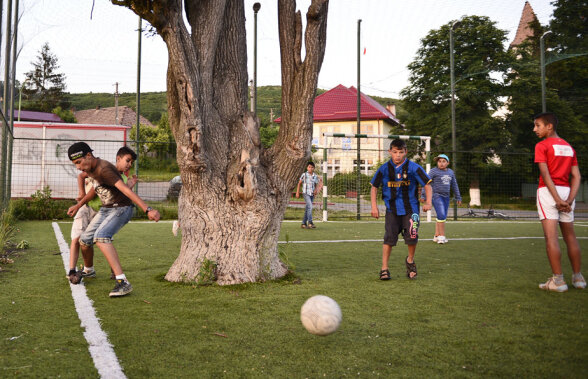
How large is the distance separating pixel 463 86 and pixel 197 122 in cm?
3482

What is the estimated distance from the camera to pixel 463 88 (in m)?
36.2

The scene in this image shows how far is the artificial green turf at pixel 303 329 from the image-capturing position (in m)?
3.02

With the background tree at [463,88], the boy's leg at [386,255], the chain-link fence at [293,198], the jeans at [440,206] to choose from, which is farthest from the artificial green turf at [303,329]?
the background tree at [463,88]

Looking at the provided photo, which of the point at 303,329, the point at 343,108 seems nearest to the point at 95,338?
the point at 303,329

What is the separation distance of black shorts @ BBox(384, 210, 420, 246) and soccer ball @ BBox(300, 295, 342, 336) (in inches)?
111

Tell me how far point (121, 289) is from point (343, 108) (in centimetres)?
4941

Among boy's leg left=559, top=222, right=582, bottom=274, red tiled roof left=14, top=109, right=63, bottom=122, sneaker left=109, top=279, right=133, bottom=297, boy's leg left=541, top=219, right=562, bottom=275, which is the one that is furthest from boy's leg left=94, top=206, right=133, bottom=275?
red tiled roof left=14, top=109, right=63, bottom=122

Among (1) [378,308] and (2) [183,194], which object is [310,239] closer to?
(2) [183,194]

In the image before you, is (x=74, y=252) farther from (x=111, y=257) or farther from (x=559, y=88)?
(x=559, y=88)

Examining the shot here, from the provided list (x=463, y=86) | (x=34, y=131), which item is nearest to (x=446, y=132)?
(x=463, y=86)

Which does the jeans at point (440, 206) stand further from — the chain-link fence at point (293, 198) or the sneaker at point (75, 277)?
the sneaker at point (75, 277)

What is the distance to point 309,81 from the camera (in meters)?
5.66

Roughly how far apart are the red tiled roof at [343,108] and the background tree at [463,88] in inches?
466

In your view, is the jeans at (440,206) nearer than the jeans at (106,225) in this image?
No
